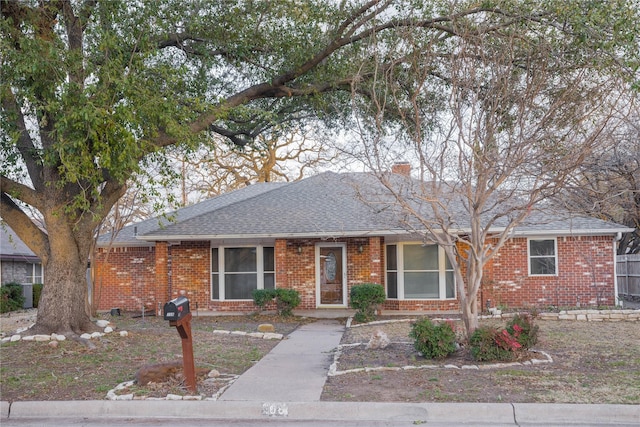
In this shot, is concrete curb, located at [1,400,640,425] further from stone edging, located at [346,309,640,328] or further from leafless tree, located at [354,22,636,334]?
stone edging, located at [346,309,640,328]

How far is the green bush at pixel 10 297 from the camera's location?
23281 mm

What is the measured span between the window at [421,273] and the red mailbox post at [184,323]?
11.2 meters

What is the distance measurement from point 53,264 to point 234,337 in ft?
12.9

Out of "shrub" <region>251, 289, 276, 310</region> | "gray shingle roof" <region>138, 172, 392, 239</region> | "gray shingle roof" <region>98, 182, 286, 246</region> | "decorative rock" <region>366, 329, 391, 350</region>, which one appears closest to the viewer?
"decorative rock" <region>366, 329, 391, 350</region>

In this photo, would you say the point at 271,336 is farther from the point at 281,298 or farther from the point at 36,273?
the point at 36,273

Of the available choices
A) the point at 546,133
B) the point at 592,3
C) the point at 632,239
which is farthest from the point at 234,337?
the point at 632,239

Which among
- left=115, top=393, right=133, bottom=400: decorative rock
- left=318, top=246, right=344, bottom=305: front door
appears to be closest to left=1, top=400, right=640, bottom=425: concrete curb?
left=115, top=393, right=133, bottom=400: decorative rock

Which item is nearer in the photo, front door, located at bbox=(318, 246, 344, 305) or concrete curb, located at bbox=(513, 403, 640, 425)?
concrete curb, located at bbox=(513, 403, 640, 425)

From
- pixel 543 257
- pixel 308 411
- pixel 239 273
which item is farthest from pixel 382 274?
pixel 308 411

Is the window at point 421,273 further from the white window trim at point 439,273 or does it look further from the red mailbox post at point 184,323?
the red mailbox post at point 184,323

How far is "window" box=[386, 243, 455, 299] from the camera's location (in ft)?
59.9

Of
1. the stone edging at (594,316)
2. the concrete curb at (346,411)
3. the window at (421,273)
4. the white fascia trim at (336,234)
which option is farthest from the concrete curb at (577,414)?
the window at (421,273)

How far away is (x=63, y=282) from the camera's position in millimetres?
12375

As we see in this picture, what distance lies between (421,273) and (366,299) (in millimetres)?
2588
